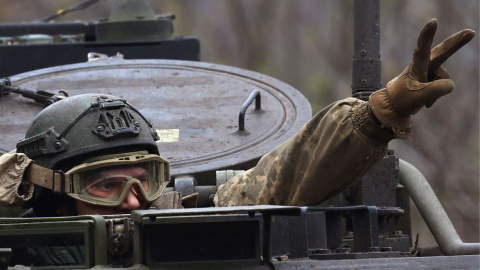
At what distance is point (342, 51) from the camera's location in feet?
55.8

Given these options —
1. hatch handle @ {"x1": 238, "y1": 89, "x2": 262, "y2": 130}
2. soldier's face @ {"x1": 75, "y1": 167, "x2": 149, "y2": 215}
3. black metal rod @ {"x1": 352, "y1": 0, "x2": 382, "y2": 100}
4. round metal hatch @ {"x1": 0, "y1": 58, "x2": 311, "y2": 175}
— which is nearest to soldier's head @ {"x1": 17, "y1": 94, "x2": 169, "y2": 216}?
soldier's face @ {"x1": 75, "y1": 167, "x2": 149, "y2": 215}

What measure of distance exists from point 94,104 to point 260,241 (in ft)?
5.29

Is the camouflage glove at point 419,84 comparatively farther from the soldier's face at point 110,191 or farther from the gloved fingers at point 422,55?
the soldier's face at point 110,191

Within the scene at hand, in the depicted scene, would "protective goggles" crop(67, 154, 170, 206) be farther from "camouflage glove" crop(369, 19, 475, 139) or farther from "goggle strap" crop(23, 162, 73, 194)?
"camouflage glove" crop(369, 19, 475, 139)

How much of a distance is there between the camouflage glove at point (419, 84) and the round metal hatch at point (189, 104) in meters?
1.85

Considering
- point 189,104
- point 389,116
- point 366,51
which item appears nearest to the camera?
point 389,116

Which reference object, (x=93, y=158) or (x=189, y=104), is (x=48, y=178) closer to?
(x=93, y=158)


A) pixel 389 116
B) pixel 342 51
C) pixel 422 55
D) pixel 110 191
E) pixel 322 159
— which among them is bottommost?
pixel 110 191

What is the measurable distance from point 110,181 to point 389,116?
4.41 ft

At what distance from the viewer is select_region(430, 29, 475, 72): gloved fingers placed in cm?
528

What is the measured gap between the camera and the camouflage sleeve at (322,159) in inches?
227

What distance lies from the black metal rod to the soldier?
869 millimetres

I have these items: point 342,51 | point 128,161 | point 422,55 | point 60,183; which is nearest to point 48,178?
point 60,183

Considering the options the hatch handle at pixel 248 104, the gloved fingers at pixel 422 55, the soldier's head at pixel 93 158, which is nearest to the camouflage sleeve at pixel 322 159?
the gloved fingers at pixel 422 55
